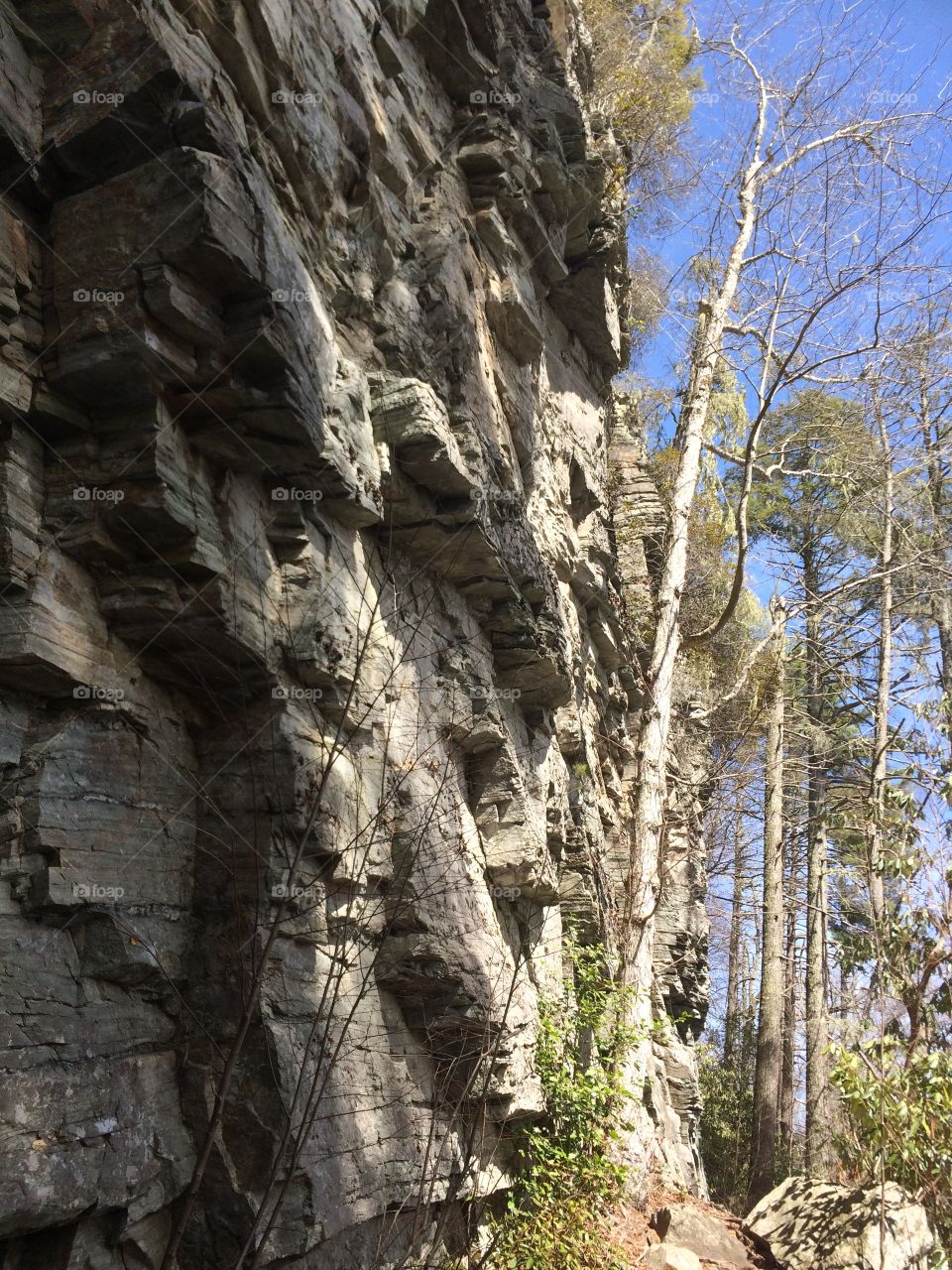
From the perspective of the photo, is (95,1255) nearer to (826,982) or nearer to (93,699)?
(93,699)

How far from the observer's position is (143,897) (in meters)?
4.60

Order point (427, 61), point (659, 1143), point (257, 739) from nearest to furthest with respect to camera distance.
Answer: point (257, 739)
point (427, 61)
point (659, 1143)

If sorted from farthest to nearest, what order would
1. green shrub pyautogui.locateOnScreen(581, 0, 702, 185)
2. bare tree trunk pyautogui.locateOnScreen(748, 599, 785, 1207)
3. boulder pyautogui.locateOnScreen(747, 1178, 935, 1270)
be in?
green shrub pyautogui.locateOnScreen(581, 0, 702, 185) → bare tree trunk pyautogui.locateOnScreen(748, 599, 785, 1207) → boulder pyautogui.locateOnScreen(747, 1178, 935, 1270)

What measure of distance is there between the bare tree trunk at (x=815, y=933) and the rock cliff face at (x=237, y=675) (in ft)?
22.6

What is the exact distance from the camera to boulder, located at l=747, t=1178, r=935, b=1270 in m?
6.97

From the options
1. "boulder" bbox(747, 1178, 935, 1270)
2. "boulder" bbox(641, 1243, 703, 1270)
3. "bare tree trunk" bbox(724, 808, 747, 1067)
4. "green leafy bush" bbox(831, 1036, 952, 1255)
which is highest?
"bare tree trunk" bbox(724, 808, 747, 1067)

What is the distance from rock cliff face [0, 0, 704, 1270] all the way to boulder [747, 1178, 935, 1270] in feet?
9.57

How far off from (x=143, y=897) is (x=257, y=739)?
38.2 inches

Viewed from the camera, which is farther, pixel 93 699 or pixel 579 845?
pixel 579 845

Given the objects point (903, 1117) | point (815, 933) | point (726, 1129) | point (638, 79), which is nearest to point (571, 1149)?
point (903, 1117)

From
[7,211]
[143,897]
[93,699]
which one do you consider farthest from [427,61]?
[143,897]

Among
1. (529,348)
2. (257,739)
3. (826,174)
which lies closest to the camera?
(257,739)

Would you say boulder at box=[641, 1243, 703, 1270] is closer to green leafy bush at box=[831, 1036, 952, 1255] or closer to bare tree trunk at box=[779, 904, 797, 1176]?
green leafy bush at box=[831, 1036, 952, 1255]

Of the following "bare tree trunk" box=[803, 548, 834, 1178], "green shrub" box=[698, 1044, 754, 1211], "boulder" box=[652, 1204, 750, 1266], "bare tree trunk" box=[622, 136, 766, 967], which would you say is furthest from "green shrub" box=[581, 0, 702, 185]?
"green shrub" box=[698, 1044, 754, 1211]
